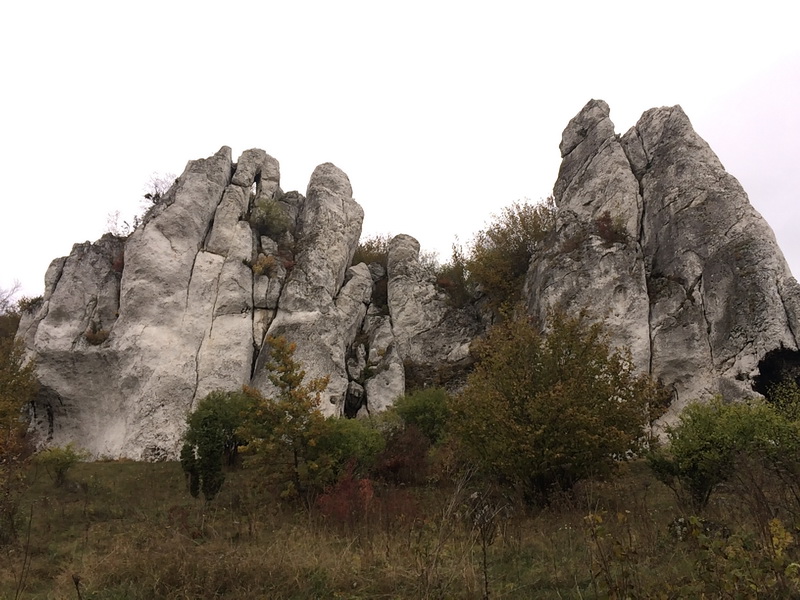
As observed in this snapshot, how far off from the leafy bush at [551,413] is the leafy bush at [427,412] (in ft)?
26.9

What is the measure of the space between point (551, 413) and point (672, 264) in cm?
1843

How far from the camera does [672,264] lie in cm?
2741

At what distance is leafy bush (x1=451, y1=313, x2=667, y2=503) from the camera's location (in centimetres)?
1317

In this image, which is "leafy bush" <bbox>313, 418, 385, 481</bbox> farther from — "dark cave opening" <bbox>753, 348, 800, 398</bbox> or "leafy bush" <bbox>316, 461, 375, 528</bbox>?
"dark cave opening" <bbox>753, 348, 800, 398</bbox>

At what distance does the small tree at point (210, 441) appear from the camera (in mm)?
17672

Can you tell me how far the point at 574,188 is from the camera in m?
34.6

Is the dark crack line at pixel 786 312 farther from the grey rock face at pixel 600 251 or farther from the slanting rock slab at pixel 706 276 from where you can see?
the grey rock face at pixel 600 251

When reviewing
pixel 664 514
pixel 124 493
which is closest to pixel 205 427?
pixel 124 493

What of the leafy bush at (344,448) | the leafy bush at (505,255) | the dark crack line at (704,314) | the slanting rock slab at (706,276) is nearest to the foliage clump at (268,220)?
the leafy bush at (505,255)

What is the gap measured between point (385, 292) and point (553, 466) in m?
26.7

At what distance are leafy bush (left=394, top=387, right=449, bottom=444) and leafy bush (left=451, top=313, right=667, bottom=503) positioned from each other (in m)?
8.19

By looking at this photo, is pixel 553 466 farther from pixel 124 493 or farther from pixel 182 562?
pixel 124 493

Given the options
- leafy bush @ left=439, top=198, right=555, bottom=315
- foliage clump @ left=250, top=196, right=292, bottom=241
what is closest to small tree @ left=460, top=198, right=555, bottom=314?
leafy bush @ left=439, top=198, right=555, bottom=315

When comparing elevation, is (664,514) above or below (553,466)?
below
